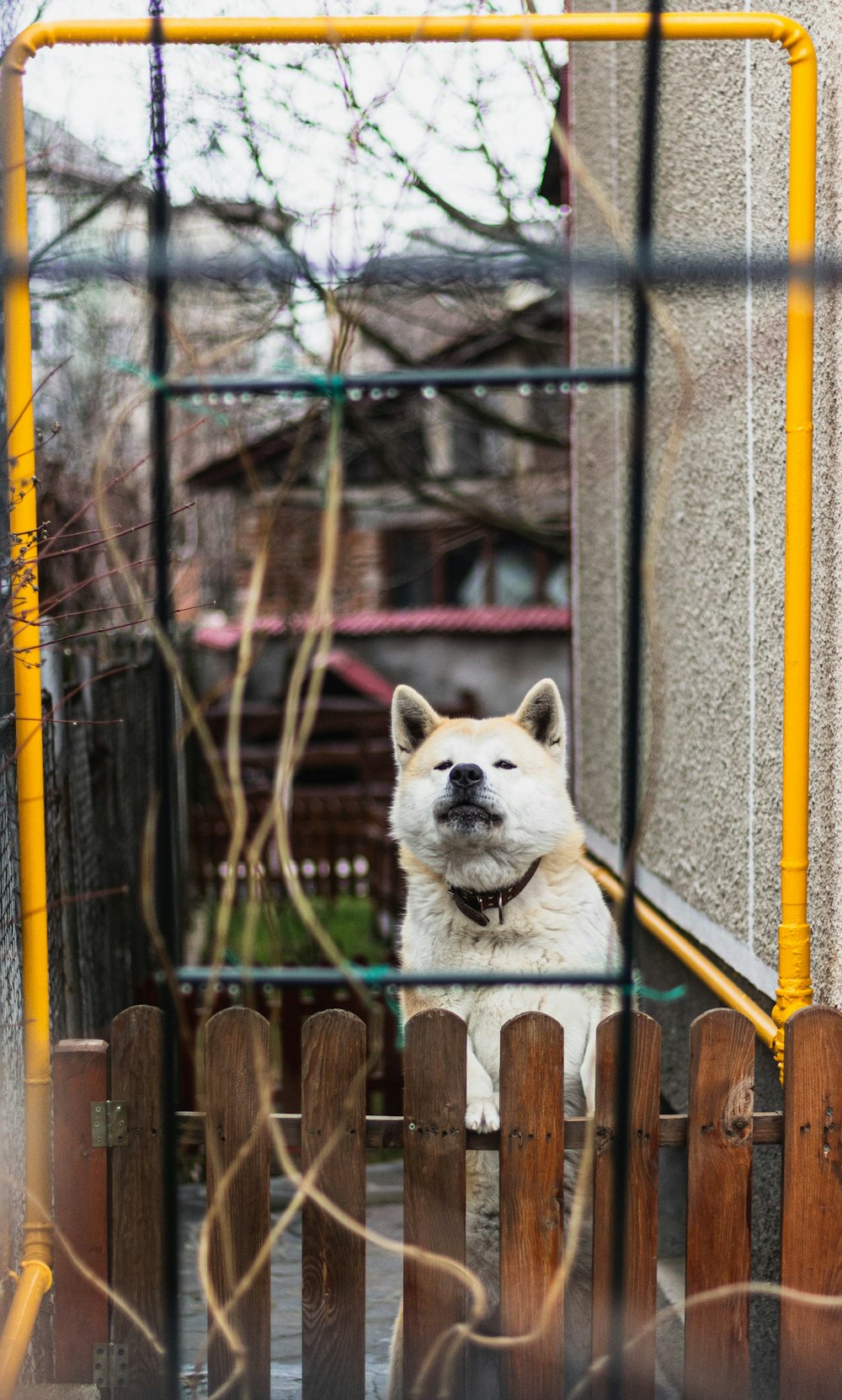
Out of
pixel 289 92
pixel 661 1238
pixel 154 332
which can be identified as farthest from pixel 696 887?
pixel 289 92

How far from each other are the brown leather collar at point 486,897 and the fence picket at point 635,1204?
33 centimetres

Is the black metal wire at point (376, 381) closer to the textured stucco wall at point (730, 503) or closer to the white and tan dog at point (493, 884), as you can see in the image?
the textured stucco wall at point (730, 503)

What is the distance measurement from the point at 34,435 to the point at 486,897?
129cm

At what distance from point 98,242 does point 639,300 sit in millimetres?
6207

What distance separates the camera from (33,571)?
232cm

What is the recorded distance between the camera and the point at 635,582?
1.53 meters

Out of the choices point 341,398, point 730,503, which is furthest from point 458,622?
point 341,398

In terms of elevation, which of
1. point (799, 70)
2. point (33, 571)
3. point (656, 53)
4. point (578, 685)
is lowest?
point (578, 685)

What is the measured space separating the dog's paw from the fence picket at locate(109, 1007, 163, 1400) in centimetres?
59

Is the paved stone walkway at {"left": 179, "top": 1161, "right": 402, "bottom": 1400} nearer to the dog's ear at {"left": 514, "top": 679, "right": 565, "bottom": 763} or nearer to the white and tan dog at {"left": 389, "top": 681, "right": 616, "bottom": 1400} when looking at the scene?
the white and tan dog at {"left": 389, "top": 681, "right": 616, "bottom": 1400}

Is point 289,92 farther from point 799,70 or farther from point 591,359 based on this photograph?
point 799,70

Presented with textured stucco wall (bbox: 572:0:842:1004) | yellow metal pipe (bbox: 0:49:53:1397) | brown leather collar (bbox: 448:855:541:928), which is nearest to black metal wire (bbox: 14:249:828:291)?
textured stucco wall (bbox: 572:0:842:1004)

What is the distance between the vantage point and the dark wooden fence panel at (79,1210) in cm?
229

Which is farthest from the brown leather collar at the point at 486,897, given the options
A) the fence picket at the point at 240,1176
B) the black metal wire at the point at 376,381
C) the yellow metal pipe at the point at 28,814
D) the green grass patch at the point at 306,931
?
the green grass patch at the point at 306,931
